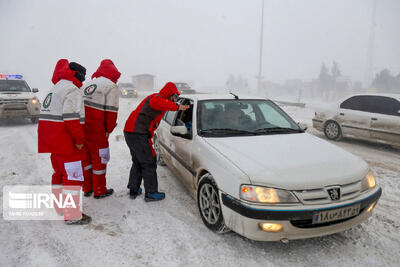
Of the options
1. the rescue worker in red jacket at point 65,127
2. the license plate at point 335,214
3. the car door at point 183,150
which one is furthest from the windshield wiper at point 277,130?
the rescue worker in red jacket at point 65,127

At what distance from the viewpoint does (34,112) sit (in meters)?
9.34

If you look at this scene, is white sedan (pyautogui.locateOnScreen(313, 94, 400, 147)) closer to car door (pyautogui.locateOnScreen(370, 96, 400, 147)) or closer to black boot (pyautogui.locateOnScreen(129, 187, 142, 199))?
car door (pyautogui.locateOnScreen(370, 96, 400, 147))

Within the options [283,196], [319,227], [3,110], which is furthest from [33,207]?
[3,110]

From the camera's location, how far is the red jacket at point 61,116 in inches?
110

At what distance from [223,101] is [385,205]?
105 inches

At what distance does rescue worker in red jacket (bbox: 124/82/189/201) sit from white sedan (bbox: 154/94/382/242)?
0.38 metres

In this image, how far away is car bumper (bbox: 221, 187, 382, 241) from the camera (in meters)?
2.24

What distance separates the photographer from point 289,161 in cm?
257

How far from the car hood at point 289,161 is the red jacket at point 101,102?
4.75 ft

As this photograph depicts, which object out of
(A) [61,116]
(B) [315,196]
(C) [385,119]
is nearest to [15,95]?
(A) [61,116]

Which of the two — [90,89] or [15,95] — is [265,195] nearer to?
[90,89]

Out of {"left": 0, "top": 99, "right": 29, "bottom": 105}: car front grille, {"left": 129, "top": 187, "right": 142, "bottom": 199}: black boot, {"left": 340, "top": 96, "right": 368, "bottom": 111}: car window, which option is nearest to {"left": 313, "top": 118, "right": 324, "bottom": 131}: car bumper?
{"left": 340, "top": 96, "right": 368, "bottom": 111}: car window

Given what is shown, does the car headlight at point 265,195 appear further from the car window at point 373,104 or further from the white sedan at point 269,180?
the car window at point 373,104

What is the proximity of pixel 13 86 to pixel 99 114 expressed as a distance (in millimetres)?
8790
